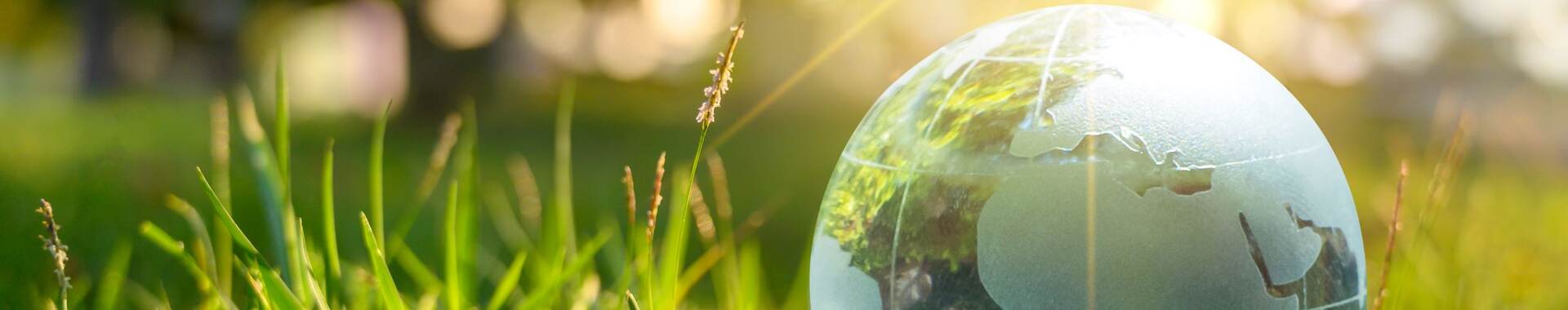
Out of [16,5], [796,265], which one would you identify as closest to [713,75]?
[796,265]

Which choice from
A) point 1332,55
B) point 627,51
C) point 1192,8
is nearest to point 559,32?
point 627,51

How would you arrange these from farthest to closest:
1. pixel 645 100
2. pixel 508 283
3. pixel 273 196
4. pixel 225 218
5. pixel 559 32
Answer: pixel 559 32
pixel 645 100
pixel 508 283
pixel 273 196
pixel 225 218

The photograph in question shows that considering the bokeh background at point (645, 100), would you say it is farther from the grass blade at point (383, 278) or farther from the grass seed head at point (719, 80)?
the grass seed head at point (719, 80)

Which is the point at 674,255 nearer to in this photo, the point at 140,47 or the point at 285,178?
the point at 285,178

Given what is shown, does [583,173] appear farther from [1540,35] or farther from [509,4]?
[1540,35]

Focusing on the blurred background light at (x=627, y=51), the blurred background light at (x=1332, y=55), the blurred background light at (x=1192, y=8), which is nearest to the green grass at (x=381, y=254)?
the blurred background light at (x=1192, y=8)

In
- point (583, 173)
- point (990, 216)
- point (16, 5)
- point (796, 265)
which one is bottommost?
point (16, 5)
